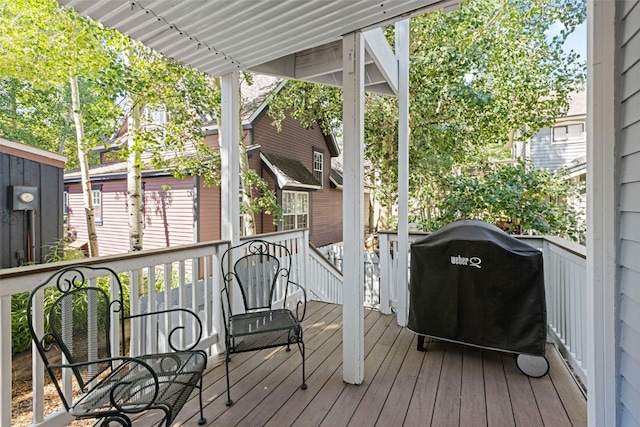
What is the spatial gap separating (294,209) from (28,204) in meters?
6.05

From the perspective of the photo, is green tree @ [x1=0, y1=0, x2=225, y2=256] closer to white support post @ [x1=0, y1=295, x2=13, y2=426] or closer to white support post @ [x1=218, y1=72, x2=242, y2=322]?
white support post @ [x1=218, y1=72, x2=242, y2=322]

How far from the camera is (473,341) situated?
2486mm

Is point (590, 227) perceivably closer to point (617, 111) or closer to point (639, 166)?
point (639, 166)

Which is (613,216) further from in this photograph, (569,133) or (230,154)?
(569,133)

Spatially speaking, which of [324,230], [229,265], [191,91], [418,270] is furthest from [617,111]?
[324,230]

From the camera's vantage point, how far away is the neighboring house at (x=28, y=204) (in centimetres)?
447

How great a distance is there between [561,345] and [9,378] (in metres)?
3.73

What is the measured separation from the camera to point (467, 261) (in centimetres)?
249

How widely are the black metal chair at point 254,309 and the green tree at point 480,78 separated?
4.34 meters

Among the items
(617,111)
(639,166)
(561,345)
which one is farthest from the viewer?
(561,345)

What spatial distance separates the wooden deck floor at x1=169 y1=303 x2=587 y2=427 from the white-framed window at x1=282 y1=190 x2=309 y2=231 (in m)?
6.34

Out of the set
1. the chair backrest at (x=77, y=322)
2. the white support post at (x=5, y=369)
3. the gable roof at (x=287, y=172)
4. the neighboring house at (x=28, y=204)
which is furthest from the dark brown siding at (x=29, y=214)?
the gable roof at (x=287, y=172)

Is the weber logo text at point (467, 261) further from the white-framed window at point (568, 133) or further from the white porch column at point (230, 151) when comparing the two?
the white-framed window at point (568, 133)

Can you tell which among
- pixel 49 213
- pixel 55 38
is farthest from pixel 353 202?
pixel 55 38
